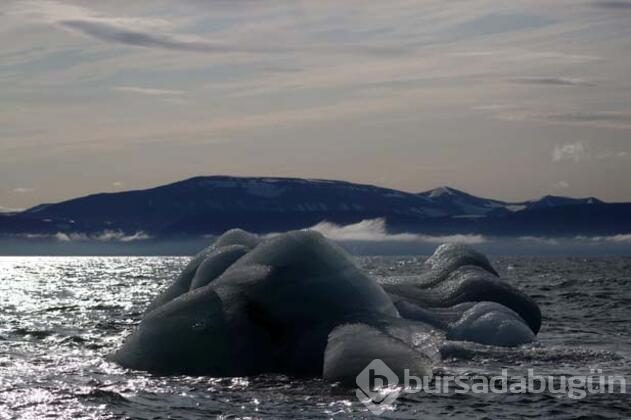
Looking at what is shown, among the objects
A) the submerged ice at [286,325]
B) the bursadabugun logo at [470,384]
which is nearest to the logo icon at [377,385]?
the bursadabugun logo at [470,384]

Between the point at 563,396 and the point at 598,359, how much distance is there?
4.92m

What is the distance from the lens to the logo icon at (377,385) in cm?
1634

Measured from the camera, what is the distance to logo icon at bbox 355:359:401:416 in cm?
1634

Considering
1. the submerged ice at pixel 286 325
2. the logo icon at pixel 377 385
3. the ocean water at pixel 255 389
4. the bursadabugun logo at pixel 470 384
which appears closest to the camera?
the ocean water at pixel 255 389

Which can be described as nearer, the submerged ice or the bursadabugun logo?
the bursadabugun logo

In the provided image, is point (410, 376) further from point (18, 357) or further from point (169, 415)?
point (18, 357)

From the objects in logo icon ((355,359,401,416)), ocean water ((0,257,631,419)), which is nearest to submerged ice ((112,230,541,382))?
logo icon ((355,359,401,416))

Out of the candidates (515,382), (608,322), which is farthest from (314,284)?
(608,322)

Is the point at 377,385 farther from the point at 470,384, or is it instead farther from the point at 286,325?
the point at 286,325

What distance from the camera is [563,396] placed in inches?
660

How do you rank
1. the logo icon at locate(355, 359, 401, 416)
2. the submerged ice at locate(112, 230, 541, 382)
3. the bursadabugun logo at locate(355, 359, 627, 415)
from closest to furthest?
1. the logo icon at locate(355, 359, 401, 416)
2. the bursadabugun logo at locate(355, 359, 627, 415)
3. the submerged ice at locate(112, 230, 541, 382)

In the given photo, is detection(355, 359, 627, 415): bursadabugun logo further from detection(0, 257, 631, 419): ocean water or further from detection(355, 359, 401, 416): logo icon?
detection(0, 257, 631, 419): ocean water

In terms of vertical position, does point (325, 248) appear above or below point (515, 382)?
above

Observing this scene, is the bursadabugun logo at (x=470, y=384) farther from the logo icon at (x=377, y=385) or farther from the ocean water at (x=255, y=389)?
the ocean water at (x=255, y=389)
